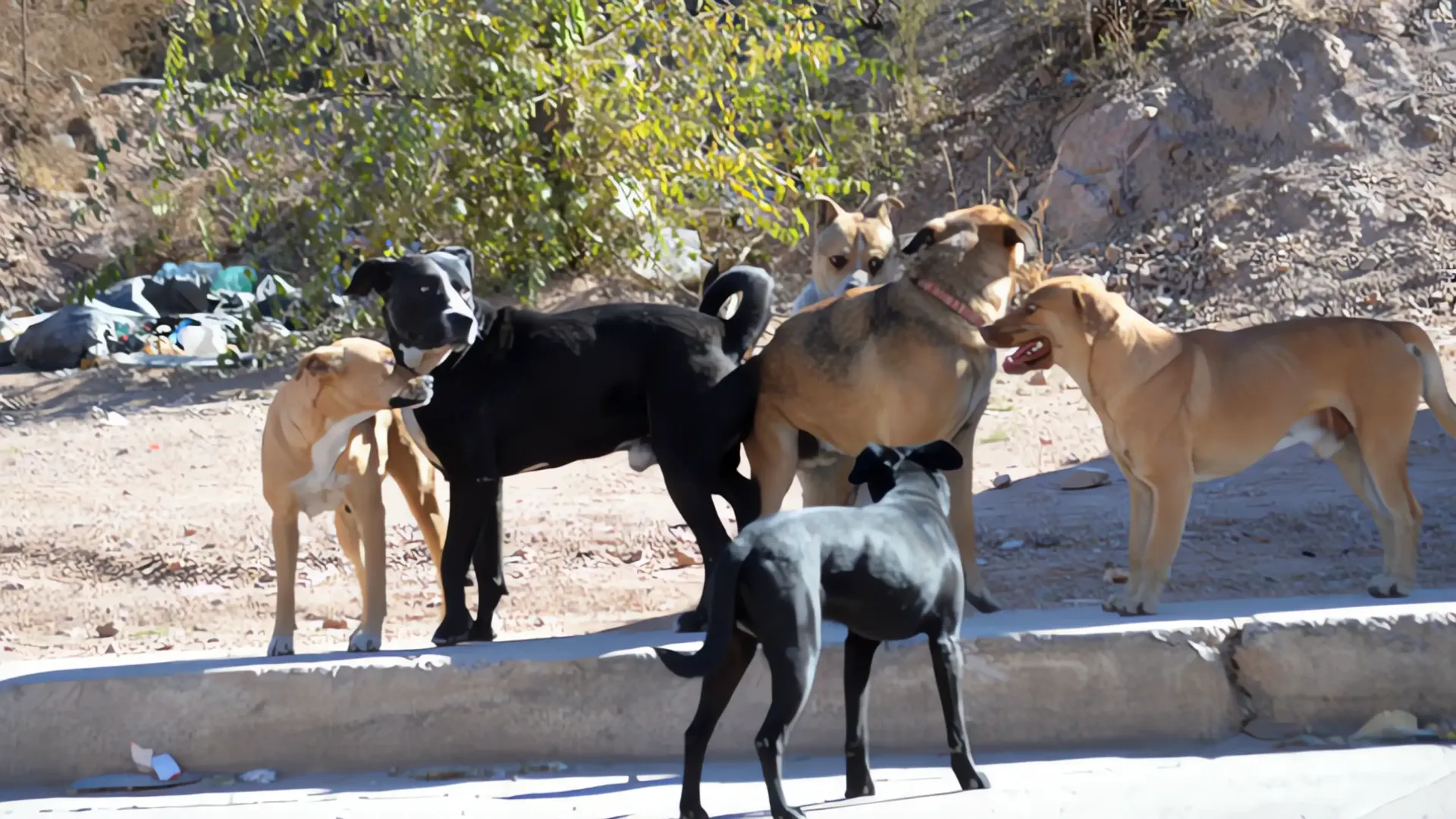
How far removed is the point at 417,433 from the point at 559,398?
1.75 feet

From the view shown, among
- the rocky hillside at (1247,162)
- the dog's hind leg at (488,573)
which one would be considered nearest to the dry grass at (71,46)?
the rocky hillside at (1247,162)

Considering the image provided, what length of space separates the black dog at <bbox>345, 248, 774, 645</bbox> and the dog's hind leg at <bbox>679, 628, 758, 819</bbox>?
1.47 metres

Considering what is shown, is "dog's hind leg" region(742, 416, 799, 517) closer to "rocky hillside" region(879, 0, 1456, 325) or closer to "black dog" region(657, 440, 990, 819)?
"black dog" region(657, 440, 990, 819)

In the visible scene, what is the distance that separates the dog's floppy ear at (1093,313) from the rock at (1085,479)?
4.00 meters

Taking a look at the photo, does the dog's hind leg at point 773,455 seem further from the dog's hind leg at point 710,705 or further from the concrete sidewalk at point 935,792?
the dog's hind leg at point 710,705

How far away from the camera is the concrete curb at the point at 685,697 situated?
212 inches

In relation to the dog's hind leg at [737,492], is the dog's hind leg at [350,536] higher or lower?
lower

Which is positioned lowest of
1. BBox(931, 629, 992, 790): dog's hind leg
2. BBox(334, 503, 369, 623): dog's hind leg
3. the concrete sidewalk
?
the concrete sidewalk

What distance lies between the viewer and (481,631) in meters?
6.00

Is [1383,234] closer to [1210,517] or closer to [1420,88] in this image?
[1420,88]

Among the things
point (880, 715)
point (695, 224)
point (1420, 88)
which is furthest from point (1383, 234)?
point (880, 715)

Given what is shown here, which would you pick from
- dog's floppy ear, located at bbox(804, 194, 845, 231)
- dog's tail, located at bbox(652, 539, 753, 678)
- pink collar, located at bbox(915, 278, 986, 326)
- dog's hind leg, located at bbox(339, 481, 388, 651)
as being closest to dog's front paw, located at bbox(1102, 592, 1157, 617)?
pink collar, located at bbox(915, 278, 986, 326)

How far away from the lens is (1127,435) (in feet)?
18.6

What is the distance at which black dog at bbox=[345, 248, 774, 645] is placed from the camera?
576 cm
